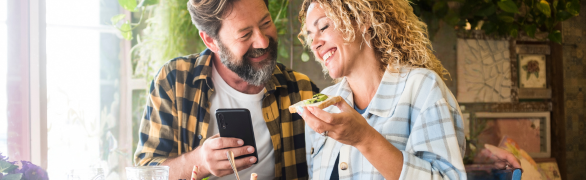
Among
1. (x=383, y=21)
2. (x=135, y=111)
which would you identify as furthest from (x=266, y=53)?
(x=135, y=111)

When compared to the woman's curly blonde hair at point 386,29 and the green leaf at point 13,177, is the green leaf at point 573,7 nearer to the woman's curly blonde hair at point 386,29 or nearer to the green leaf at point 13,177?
the woman's curly blonde hair at point 386,29

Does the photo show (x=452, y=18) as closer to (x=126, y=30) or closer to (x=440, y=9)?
(x=440, y=9)

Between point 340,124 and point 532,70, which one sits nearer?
point 340,124

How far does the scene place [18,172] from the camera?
1.05 metres

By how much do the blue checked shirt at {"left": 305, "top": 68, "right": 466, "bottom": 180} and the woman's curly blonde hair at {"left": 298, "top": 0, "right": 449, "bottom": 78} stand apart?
75mm

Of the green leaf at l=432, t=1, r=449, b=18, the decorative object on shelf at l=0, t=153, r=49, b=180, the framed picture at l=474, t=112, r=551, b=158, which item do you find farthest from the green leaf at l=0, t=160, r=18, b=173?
the framed picture at l=474, t=112, r=551, b=158

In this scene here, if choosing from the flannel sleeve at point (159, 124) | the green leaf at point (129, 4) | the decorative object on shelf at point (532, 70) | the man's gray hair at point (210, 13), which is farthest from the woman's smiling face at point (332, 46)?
the decorative object on shelf at point (532, 70)

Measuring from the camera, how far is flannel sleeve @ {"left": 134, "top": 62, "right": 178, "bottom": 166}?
167 cm

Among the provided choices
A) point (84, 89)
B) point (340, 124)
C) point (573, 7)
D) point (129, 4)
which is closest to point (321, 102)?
point (340, 124)

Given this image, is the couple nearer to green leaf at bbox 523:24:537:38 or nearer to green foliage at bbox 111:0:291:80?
green foliage at bbox 111:0:291:80

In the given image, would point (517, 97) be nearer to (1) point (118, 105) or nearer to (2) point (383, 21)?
(2) point (383, 21)

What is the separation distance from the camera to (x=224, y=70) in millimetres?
1920

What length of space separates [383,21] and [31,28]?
5.89 ft

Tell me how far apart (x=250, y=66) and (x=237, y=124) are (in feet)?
1.69
